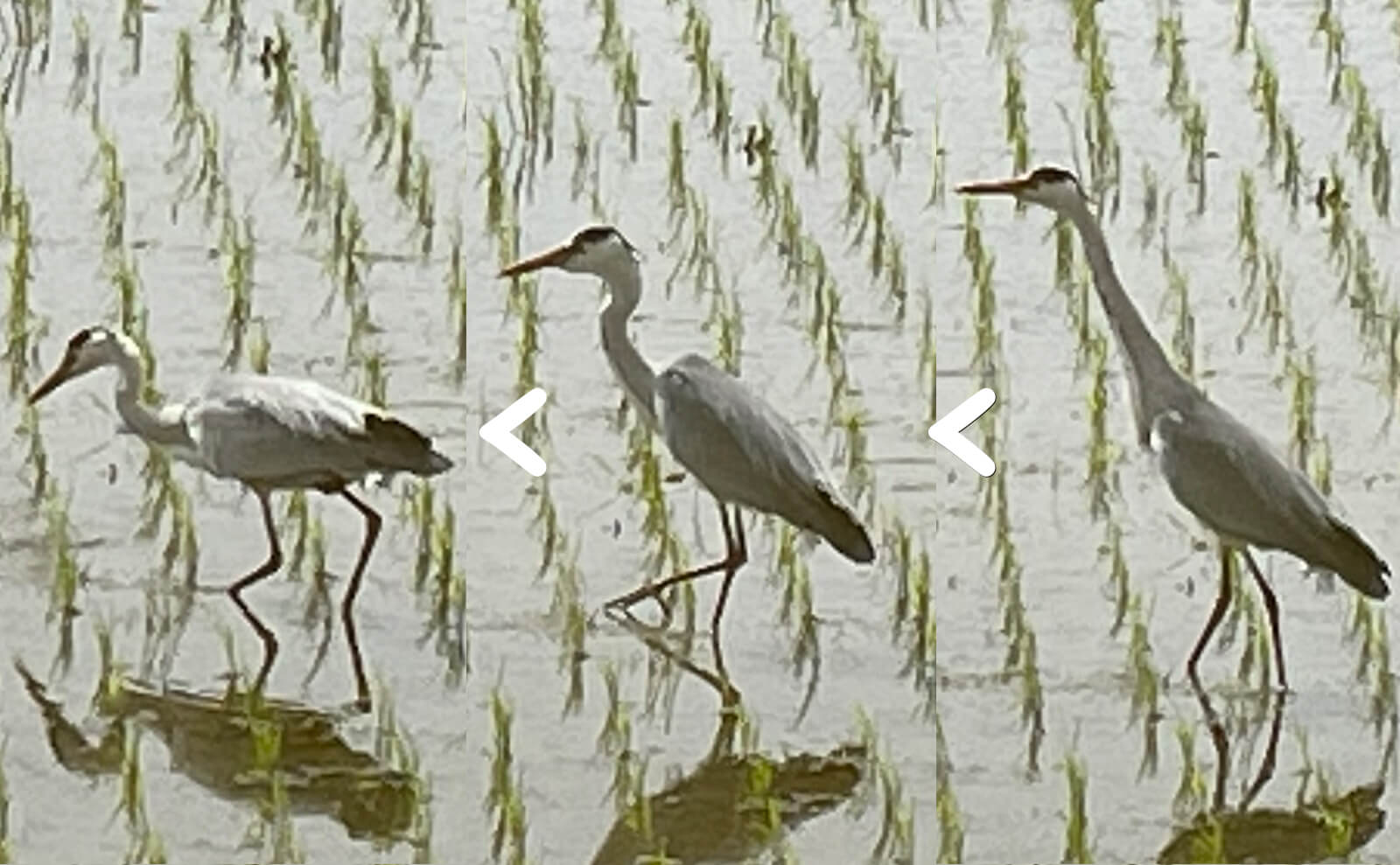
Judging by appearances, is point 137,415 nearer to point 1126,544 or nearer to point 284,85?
point 284,85

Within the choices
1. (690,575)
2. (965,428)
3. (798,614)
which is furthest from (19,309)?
(965,428)

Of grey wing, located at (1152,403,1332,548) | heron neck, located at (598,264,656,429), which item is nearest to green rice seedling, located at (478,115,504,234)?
heron neck, located at (598,264,656,429)

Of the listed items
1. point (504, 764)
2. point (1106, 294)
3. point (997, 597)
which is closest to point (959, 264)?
point (1106, 294)

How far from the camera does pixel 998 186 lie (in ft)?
8.09

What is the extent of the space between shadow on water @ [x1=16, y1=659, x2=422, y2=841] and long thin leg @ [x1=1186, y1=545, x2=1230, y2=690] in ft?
2.35

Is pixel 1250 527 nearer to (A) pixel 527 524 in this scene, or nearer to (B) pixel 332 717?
(A) pixel 527 524

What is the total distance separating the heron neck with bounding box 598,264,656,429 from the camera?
8.01ft

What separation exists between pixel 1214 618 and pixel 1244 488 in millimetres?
123

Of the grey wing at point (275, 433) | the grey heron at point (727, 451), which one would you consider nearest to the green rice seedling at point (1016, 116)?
the grey heron at point (727, 451)

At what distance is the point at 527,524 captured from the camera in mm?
2414

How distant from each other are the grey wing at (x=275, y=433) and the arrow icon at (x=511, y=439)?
0.36ft

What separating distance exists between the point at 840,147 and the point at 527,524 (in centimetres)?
46

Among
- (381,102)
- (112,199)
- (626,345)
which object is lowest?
(626,345)

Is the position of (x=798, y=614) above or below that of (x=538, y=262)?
below
